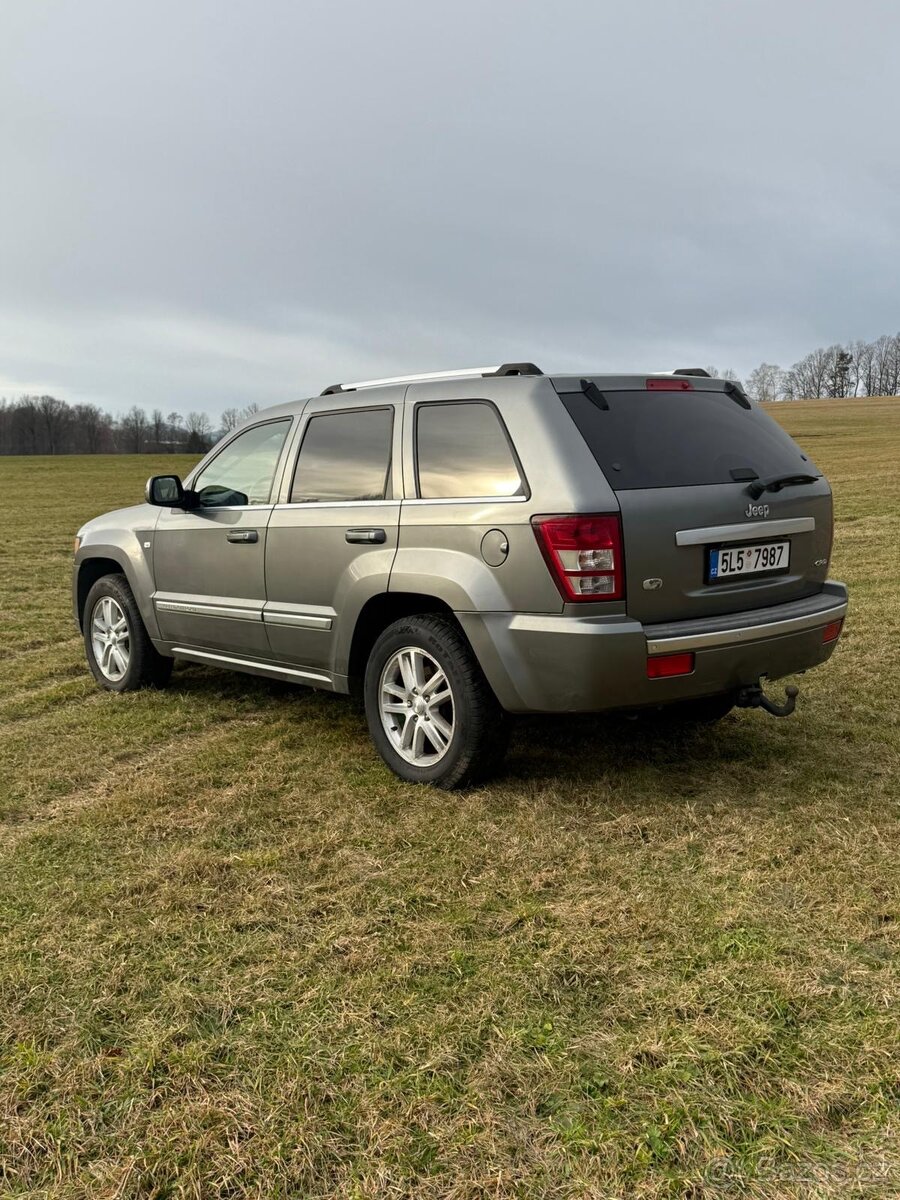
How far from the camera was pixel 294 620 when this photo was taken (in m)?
4.66

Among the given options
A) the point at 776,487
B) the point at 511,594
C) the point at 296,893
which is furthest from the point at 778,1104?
the point at 776,487

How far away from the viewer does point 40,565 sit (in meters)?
13.4

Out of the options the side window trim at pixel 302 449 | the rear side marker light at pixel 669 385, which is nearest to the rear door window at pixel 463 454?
the side window trim at pixel 302 449

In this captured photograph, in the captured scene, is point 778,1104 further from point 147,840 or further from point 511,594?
point 147,840

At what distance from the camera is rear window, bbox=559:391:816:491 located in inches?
145

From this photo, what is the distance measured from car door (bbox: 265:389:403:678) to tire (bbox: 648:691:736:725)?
1496mm

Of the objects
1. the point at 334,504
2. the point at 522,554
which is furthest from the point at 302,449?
the point at 522,554

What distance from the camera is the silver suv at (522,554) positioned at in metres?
3.54

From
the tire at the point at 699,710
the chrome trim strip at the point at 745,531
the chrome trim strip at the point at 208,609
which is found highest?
the chrome trim strip at the point at 745,531

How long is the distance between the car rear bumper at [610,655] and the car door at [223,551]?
1.64 m

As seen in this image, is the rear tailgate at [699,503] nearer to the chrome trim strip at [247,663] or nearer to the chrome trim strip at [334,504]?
the chrome trim strip at [334,504]

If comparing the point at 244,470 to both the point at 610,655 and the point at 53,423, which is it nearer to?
the point at 610,655

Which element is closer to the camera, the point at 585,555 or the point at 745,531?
the point at 585,555

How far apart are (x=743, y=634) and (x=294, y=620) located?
84.1 inches
